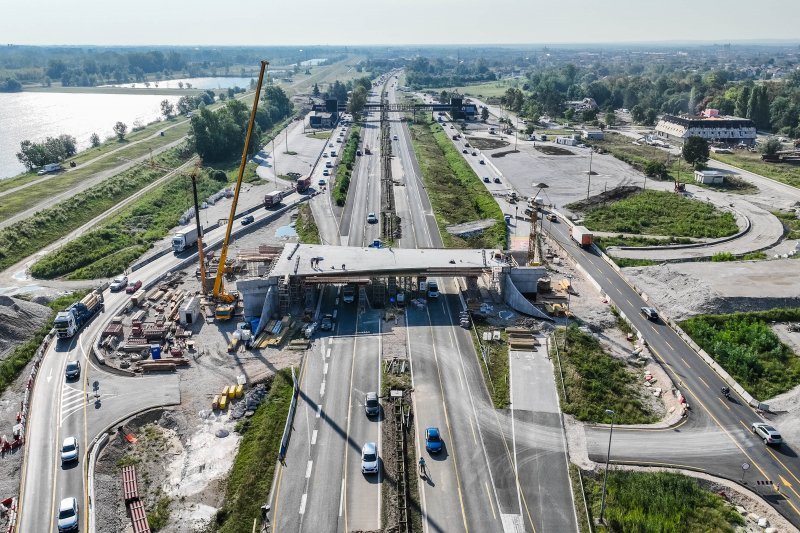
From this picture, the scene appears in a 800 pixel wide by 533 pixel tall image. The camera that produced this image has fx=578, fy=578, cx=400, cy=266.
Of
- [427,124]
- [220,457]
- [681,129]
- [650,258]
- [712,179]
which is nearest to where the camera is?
[220,457]

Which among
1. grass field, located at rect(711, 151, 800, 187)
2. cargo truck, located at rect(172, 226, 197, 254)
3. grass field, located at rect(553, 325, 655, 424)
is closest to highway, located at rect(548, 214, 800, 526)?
grass field, located at rect(553, 325, 655, 424)

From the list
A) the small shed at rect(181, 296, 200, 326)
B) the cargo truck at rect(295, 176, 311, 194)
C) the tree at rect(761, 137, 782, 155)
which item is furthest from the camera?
the tree at rect(761, 137, 782, 155)

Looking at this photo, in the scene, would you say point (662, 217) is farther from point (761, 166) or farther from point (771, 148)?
point (771, 148)

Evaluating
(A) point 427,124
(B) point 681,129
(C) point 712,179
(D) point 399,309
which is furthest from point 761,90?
(D) point 399,309

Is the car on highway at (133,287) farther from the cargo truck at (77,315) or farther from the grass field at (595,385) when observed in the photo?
the grass field at (595,385)

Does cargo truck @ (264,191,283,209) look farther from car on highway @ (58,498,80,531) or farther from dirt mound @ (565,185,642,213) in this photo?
car on highway @ (58,498,80,531)

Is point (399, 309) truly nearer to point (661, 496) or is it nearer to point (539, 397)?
point (539, 397)
